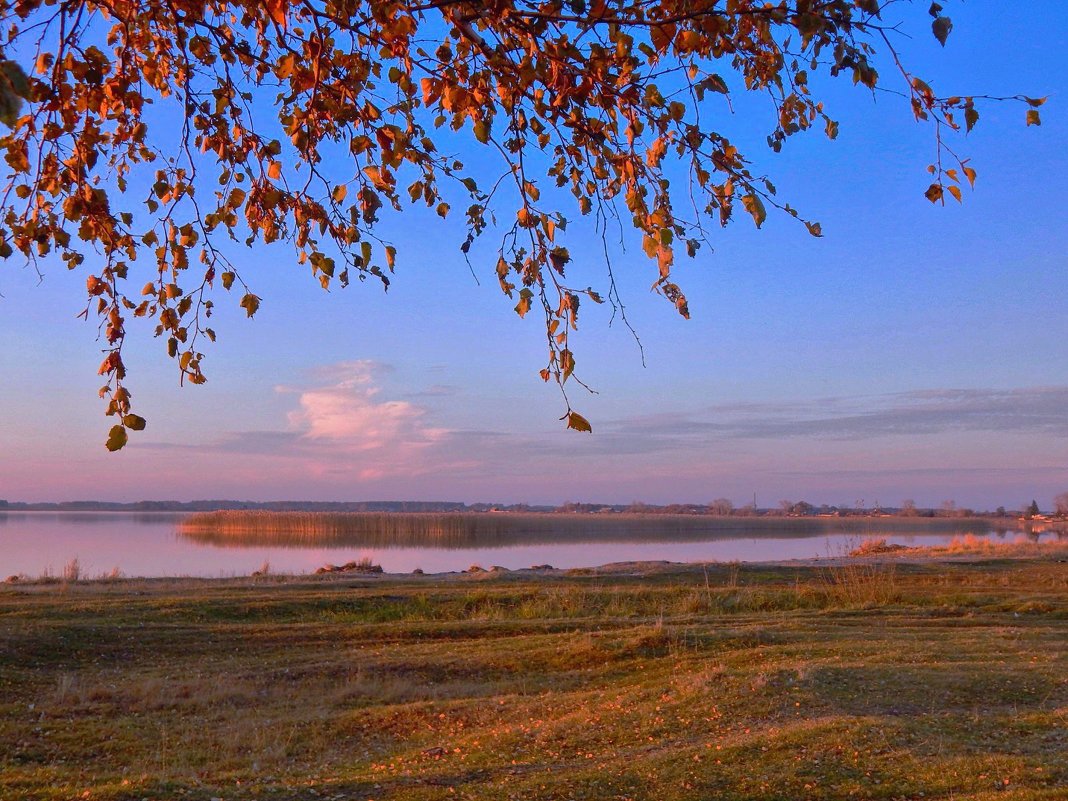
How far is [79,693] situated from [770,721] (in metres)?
8.09

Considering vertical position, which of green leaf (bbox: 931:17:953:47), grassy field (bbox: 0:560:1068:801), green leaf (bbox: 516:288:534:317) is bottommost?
grassy field (bbox: 0:560:1068:801)

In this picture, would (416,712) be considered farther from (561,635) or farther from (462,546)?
(462,546)

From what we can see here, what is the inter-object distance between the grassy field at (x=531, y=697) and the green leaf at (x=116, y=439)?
3.41 meters

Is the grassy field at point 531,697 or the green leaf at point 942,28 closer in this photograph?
the green leaf at point 942,28

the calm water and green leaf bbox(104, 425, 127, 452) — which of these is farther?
the calm water

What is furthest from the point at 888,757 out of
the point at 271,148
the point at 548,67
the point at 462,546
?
the point at 462,546

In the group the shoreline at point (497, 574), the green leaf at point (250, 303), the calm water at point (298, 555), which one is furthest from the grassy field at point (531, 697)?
the calm water at point (298, 555)

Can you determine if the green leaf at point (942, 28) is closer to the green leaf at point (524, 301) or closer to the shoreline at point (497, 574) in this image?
the green leaf at point (524, 301)

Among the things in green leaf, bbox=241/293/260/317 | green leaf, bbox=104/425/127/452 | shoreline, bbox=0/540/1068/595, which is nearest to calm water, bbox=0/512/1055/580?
shoreline, bbox=0/540/1068/595

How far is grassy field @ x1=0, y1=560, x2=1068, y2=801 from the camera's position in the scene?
20.7 ft

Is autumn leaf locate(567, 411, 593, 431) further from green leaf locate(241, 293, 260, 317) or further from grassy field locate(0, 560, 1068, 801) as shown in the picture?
grassy field locate(0, 560, 1068, 801)

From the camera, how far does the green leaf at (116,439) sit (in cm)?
339

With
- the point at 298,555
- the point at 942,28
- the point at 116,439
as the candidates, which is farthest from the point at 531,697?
the point at 298,555

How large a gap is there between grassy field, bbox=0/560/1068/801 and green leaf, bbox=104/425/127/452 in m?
3.41
